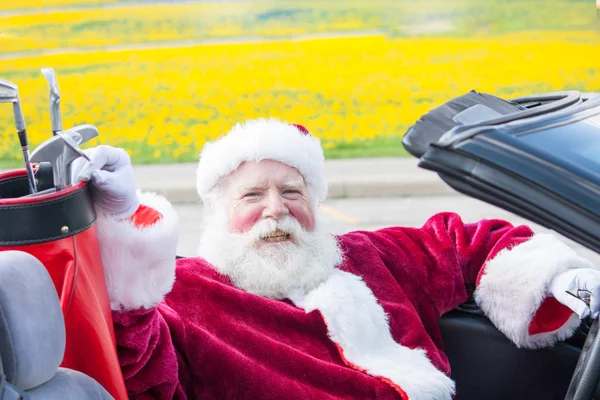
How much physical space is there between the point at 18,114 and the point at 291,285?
126 centimetres

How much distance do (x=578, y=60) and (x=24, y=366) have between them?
46.9ft

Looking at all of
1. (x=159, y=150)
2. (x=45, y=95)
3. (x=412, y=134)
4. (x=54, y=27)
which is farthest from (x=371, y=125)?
(x=412, y=134)

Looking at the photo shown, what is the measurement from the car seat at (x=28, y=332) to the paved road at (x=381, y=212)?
5.36 meters

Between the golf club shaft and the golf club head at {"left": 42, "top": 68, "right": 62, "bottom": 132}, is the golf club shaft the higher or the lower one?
the lower one

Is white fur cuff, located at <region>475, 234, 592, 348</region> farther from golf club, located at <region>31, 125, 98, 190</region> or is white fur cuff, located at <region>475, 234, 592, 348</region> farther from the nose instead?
golf club, located at <region>31, 125, 98, 190</region>

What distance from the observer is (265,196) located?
2.85 m

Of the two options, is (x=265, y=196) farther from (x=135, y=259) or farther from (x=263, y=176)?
(x=135, y=259)

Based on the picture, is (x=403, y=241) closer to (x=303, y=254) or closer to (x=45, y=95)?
(x=303, y=254)

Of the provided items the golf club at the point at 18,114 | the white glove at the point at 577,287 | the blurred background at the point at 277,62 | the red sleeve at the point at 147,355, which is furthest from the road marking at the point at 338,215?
the golf club at the point at 18,114

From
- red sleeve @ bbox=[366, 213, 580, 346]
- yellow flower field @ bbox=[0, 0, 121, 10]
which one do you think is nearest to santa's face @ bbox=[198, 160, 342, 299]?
red sleeve @ bbox=[366, 213, 580, 346]

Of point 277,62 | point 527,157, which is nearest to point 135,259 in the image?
point 527,157

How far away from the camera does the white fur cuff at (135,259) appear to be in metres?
2.07

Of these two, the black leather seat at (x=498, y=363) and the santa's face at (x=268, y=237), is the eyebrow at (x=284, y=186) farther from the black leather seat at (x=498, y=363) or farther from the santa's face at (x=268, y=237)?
the black leather seat at (x=498, y=363)

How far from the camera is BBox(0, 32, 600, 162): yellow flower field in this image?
12.0 meters
